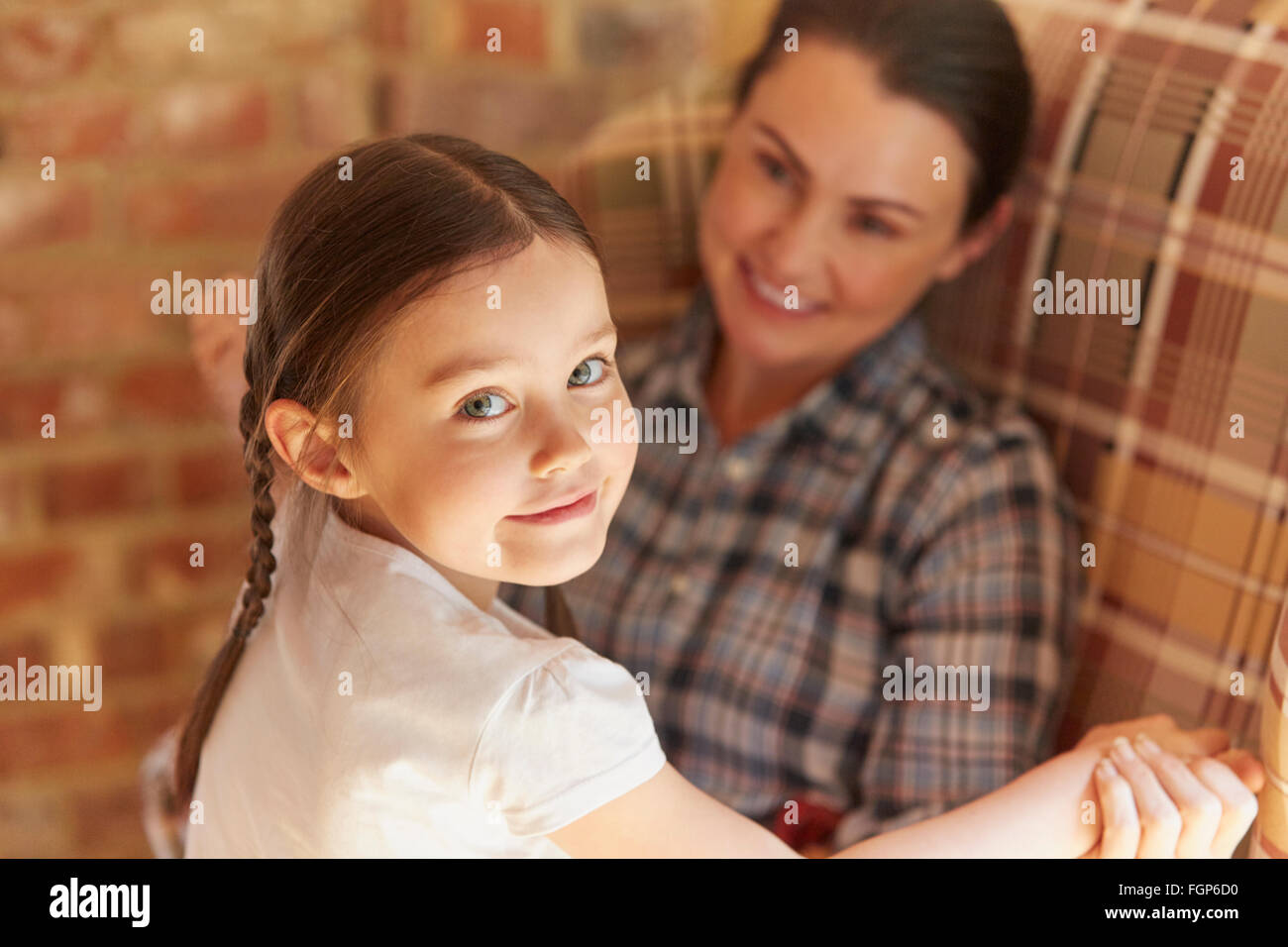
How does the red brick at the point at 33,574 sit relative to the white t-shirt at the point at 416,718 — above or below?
below

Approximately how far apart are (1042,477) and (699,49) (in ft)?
1.99

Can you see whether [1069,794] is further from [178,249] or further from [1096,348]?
[178,249]

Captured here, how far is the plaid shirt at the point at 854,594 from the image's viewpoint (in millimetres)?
830

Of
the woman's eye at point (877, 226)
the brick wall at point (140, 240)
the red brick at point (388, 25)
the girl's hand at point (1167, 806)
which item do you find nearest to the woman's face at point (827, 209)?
the woman's eye at point (877, 226)

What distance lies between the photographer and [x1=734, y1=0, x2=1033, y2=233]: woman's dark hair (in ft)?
2.74

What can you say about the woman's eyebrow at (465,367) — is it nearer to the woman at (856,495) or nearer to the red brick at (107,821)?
the woman at (856,495)

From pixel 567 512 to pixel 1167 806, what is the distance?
372 mm

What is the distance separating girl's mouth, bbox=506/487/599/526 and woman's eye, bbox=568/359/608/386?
5cm

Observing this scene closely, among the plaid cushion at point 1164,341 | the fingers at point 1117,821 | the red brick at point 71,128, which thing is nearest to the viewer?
the fingers at point 1117,821

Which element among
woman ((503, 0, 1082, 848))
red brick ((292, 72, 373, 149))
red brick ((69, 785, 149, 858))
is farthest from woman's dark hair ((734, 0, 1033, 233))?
red brick ((69, 785, 149, 858))

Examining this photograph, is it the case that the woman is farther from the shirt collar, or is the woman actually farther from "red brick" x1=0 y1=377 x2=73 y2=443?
"red brick" x1=0 y1=377 x2=73 y2=443

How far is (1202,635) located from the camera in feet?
2.60

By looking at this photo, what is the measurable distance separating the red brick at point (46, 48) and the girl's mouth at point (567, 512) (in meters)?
0.60
